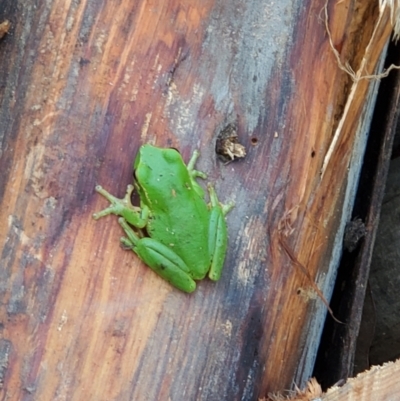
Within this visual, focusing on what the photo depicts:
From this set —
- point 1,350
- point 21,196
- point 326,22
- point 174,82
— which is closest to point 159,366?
point 1,350

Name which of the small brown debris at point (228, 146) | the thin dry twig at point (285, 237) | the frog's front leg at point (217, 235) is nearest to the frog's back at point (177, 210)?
the frog's front leg at point (217, 235)

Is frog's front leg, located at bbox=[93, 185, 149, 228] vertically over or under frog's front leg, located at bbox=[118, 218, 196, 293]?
over

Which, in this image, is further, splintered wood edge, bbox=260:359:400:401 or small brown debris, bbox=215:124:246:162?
small brown debris, bbox=215:124:246:162

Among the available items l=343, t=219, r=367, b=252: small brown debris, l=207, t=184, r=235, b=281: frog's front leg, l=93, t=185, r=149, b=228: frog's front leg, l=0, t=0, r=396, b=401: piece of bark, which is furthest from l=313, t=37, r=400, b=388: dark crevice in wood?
l=93, t=185, r=149, b=228: frog's front leg

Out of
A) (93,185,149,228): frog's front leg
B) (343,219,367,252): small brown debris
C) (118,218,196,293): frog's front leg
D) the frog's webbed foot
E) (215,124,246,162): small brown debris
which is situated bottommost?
(118,218,196,293): frog's front leg

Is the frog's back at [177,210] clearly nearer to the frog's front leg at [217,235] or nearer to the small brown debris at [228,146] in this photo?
the frog's front leg at [217,235]

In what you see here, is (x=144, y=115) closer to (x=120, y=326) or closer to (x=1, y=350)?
(x=120, y=326)

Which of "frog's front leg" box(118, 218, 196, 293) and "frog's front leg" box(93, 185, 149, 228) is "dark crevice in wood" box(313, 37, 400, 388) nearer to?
"frog's front leg" box(118, 218, 196, 293)
